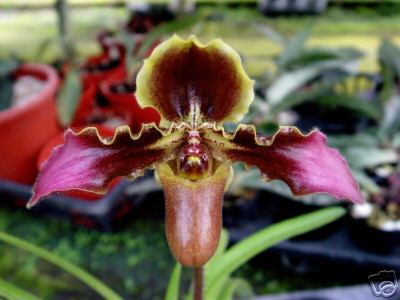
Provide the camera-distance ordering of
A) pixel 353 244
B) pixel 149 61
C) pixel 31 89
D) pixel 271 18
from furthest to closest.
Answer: pixel 271 18
pixel 31 89
pixel 353 244
pixel 149 61

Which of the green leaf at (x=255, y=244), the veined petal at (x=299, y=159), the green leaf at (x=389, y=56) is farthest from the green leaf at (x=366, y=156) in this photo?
the veined petal at (x=299, y=159)

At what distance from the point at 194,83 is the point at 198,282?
0.26 m

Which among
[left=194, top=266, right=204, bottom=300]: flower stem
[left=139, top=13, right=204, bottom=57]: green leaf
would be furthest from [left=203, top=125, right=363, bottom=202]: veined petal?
[left=139, top=13, right=204, bottom=57]: green leaf

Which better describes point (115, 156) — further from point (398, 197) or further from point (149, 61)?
point (398, 197)

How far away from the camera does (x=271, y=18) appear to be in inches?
96.5

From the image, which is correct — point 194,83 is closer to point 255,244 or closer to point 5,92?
point 255,244

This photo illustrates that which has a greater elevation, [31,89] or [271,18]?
[271,18]

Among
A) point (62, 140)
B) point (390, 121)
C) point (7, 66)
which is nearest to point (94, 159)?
point (62, 140)

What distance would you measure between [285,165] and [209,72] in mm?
136

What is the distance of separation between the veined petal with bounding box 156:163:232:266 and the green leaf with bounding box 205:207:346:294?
0.22 metres

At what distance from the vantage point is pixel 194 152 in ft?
1.88

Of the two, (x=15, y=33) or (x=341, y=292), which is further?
(x=15, y=33)

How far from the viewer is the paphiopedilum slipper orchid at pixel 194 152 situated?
0.55 metres

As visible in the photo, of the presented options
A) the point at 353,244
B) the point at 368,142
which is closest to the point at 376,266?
the point at 353,244
